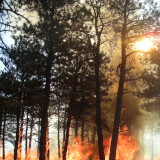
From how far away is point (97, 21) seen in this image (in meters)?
8.84

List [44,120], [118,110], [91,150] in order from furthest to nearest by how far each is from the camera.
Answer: [91,150] → [44,120] → [118,110]

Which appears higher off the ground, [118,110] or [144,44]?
[144,44]

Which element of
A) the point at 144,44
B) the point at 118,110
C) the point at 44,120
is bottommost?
the point at 44,120

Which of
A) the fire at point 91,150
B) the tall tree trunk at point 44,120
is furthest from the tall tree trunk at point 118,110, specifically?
the fire at point 91,150

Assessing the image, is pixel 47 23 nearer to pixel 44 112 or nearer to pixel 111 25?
pixel 111 25

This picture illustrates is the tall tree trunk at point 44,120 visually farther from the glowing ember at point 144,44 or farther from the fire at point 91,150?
the fire at point 91,150

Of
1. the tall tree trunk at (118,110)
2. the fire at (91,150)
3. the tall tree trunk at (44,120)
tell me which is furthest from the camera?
the fire at (91,150)

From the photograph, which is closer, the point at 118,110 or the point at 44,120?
the point at 118,110

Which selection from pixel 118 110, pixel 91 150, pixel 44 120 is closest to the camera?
pixel 118 110

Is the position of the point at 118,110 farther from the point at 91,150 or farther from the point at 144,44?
the point at 91,150

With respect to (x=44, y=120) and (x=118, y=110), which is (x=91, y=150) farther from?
(x=118, y=110)

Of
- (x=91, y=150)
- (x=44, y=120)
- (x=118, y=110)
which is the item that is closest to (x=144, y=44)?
(x=118, y=110)

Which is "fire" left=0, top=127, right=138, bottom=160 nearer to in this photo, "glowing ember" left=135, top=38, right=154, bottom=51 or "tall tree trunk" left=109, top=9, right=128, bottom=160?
"tall tree trunk" left=109, top=9, right=128, bottom=160

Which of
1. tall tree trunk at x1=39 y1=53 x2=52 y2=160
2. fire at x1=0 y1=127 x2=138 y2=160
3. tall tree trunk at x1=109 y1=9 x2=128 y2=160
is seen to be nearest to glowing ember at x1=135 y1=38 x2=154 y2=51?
tall tree trunk at x1=109 y1=9 x2=128 y2=160
